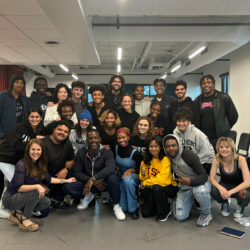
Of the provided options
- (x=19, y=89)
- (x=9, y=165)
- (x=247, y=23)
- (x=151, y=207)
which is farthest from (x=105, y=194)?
(x=247, y=23)

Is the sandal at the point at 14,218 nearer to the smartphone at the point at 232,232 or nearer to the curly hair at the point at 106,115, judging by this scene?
the curly hair at the point at 106,115

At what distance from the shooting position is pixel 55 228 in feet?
8.48

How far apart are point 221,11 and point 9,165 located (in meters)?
4.57

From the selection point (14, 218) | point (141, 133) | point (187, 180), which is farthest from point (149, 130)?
point (14, 218)

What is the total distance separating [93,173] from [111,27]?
4.34 metres

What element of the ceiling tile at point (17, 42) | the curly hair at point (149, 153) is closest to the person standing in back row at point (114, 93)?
the curly hair at point (149, 153)

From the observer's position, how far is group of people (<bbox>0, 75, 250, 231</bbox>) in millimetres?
2648

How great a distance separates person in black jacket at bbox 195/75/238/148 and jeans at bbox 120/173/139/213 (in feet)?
4.43

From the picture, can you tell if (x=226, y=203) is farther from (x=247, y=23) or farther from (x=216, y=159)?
(x=247, y=23)

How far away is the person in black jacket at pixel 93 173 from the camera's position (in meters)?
2.87

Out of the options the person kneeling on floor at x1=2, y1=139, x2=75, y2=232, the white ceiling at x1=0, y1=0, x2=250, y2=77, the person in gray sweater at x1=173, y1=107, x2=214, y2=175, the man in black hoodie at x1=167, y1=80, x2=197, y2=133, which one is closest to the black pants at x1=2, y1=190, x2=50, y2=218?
the person kneeling on floor at x1=2, y1=139, x2=75, y2=232

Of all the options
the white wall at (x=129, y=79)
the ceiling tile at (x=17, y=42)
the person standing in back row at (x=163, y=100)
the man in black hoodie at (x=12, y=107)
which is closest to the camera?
the man in black hoodie at (x=12, y=107)

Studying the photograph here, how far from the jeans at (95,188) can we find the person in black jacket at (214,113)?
1.55 metres

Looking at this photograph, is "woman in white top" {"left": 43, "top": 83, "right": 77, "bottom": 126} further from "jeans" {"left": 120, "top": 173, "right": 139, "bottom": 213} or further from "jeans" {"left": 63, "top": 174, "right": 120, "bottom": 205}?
"jeans" {"left": 120, "top": 173, "right": 139, "bottom": 213}
